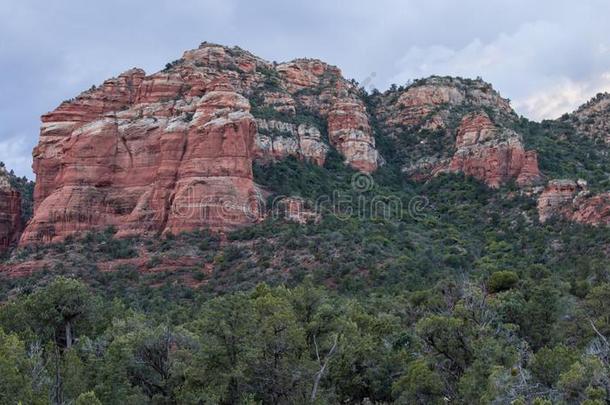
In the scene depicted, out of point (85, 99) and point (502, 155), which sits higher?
point (85, 99)

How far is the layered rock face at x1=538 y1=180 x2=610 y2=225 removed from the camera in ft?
195

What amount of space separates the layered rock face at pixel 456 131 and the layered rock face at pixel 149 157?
2169cm

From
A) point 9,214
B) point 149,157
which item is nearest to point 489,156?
point 149,157

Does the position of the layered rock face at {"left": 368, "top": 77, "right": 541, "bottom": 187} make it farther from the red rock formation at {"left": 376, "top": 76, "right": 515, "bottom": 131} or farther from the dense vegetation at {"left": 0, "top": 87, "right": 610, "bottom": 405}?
the dense vegetation at {"left": 0, "top": 87, "right": 610, "bottom": 405}

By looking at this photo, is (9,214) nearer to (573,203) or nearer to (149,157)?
(149,157)

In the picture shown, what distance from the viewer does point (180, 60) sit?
84.3m

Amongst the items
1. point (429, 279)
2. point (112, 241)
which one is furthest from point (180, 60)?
point (429, 279)

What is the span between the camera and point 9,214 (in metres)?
68.4

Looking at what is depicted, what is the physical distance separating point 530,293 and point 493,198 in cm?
3519

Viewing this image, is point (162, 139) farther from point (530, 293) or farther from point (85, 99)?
point (530, 293)

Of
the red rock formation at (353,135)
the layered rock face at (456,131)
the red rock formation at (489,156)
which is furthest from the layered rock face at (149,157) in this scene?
the layered rock face at (456,131)

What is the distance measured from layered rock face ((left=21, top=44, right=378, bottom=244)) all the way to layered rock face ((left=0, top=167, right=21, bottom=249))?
331 centimetres

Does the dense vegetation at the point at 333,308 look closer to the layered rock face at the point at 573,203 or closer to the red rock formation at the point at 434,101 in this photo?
the layered rock face at the point at 573,203

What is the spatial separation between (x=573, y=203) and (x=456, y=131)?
83.6ft
